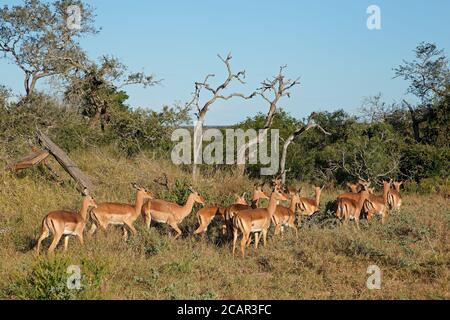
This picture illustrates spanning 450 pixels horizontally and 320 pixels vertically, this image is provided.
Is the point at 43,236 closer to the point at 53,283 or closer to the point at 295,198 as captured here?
the point at 53,283

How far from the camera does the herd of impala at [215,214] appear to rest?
901 cm

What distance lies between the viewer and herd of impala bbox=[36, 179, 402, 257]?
9.01 m

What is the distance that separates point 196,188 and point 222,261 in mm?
4067

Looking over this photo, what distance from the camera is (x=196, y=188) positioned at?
12453 mm

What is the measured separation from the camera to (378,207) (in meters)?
11.4

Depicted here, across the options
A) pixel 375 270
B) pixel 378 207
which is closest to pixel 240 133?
pixel 378 207

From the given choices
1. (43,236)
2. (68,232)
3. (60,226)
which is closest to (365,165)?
(68,232)

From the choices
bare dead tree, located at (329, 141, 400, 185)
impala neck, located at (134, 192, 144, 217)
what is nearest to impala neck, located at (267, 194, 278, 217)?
impala neck, located at (134, 192, 144, 217)

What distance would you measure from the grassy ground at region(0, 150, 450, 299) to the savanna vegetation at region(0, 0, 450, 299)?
25 mm

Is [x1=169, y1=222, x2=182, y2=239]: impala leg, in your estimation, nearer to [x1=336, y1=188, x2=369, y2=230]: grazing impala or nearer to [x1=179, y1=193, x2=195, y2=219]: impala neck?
[x1=179, y1=193, x2=195, y2=219]: impala neck

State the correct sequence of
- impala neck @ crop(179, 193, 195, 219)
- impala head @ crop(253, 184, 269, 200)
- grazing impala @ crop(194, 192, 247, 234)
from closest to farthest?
1. grazing impala @ crop(194, 192, 247, 234)
2. impala neck @ crop(179, 193, 195, 219)
3. impala head @ crop(253, 184, 269, 200)

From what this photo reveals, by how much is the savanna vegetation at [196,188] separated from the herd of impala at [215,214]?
0.26m
